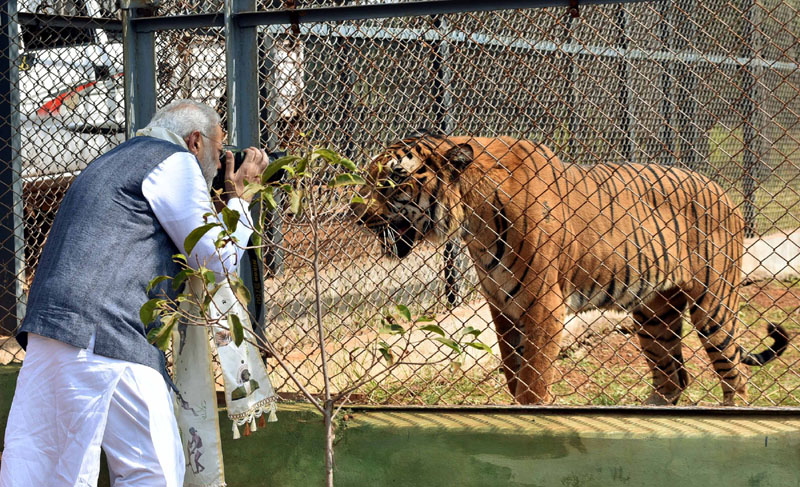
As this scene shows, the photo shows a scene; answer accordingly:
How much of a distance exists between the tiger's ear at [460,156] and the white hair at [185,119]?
143cm

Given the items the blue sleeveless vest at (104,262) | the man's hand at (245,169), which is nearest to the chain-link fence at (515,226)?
the man's hand at (245,169)

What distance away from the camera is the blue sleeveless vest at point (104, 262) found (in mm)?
2619

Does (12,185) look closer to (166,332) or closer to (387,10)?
(387,10)

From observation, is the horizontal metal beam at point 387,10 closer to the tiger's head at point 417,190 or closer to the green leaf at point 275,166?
the tiger's head at point 417,190

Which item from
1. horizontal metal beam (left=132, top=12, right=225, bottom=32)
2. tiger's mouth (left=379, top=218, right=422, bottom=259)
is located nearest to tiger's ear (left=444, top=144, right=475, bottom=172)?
tiger's mouth (left=379, top=218, right=422, bottom=259)

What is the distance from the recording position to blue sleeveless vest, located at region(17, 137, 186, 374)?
2.62 metres

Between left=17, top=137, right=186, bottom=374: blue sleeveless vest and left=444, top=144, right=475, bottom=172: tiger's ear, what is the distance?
64.8 inches

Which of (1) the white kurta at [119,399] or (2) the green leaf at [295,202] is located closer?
(2) the green leaf at [295,202]

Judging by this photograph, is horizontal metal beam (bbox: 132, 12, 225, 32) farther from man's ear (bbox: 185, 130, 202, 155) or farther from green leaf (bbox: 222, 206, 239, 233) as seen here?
green leaf (bbox: 222, 206, 239, 233)

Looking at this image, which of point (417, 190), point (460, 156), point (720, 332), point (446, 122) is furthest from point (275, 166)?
point (446, 122)

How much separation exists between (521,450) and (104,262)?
1.63 m

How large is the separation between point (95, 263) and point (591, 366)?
4.47m

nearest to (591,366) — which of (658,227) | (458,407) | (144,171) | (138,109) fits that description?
(658,227)

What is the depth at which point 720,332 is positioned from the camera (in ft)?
16.2
